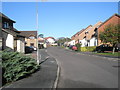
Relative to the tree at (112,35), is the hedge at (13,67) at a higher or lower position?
lower

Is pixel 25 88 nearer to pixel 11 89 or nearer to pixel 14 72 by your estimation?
pixel 11 89

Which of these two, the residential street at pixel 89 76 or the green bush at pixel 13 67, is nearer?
the residential street at pixel 89 76

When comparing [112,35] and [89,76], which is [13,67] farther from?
[112,35]

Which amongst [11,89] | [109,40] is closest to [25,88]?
[11,89]

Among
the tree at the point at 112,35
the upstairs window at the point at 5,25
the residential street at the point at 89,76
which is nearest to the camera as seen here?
the residential street at the point at 89,76

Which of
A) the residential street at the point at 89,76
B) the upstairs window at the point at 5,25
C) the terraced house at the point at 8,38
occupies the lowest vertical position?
the residential street at the point at 89,76

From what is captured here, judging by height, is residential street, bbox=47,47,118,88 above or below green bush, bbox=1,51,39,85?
below

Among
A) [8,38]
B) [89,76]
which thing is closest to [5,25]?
[8,38]

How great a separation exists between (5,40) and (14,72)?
42.0 ft

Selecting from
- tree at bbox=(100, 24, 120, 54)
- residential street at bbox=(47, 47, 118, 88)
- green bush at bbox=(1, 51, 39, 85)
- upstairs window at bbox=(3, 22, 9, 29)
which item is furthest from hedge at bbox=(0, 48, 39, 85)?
tree at bbox=(100, 24, 120, 54)

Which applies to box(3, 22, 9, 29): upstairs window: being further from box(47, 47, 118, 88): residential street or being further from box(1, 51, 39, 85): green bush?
box(1, 51, 39, 85): green bush

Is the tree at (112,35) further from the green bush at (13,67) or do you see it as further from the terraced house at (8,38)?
the green bush at (13,67)


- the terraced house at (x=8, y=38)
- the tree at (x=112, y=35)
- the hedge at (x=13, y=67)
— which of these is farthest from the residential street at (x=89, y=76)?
the tree at (x=112, y=35)

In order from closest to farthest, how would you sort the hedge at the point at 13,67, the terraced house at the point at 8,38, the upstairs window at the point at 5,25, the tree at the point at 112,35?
1. the hedge at the point at 13,67
2. the terraced house at the point at 8,38
3. the upstairs window at the point at 5,25
4. the tree at the point at 112,35
